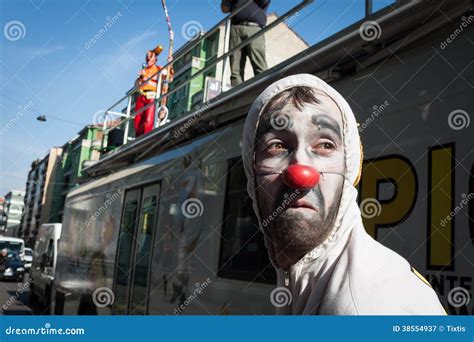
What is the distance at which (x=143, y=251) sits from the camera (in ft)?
15.7

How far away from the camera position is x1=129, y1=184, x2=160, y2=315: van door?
4.59 metres

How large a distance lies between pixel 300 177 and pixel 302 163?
86mm

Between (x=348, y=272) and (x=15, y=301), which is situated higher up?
(x=348, y=272)

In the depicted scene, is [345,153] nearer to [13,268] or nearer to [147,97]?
[147,97]

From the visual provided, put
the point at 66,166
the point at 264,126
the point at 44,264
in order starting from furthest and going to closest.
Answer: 1. the point at 44,264
2. the point at 66,166
3. the point at 264,126

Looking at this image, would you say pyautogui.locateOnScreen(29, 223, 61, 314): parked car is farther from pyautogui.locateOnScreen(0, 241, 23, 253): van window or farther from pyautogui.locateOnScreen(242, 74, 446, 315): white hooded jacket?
pyautogui.locateOnScreen(242, 74, 446, 315): white hooded jacket

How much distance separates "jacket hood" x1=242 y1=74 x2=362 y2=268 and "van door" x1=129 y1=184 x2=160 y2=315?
9.93 ft

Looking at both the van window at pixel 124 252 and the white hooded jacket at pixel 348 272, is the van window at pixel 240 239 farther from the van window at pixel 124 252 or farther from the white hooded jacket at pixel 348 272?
the van window at pixel 124 252

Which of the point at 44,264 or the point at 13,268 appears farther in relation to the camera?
the point at 13,268

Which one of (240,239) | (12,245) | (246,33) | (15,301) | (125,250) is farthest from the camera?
(12,245)

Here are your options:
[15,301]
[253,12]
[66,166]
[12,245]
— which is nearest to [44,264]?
[15,301]

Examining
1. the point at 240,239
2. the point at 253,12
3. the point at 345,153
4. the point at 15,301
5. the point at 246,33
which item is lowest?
the point at 15,301

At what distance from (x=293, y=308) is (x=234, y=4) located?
163 inches
